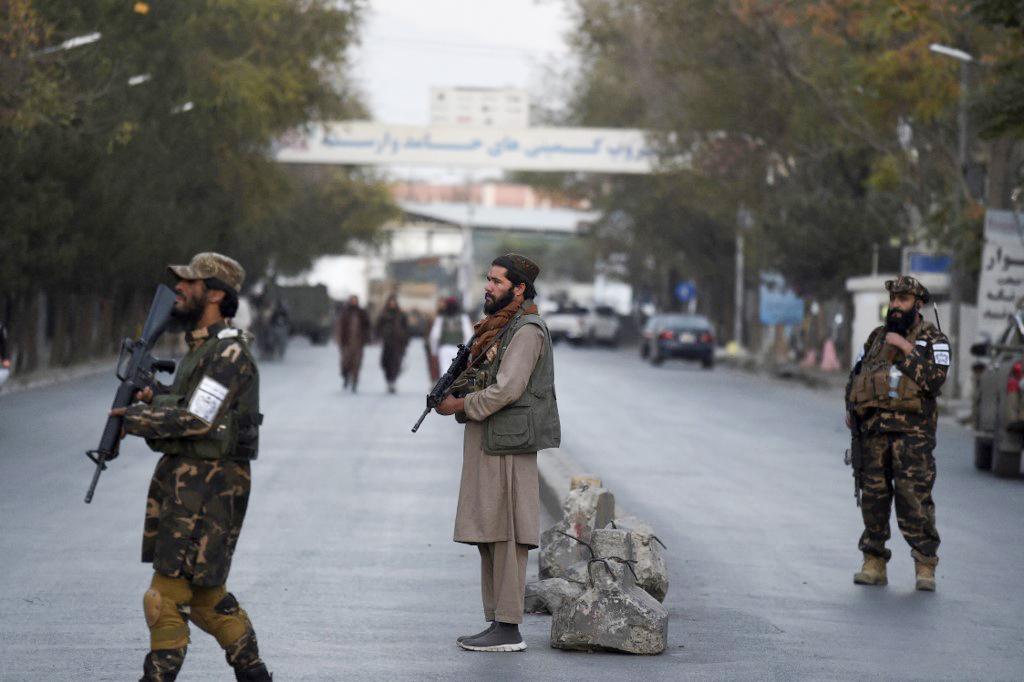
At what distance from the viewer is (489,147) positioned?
67625mm

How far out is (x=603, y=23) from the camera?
2137 inches

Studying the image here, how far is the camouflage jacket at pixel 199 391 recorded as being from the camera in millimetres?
7000

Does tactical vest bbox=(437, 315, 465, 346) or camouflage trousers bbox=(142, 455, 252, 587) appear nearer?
camouflage trousers bbox=(142, 455, 252, 587)

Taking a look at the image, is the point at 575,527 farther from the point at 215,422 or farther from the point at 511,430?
the point at 215,422

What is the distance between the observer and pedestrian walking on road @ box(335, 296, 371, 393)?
34219 millimetres

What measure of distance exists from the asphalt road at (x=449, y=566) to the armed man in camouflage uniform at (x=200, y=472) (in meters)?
1.30

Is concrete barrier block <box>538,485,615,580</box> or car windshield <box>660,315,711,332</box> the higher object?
concrete barrier block <box>538,485,615,580</box>

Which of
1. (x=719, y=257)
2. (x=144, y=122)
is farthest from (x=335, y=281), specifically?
(x=144, y=122)

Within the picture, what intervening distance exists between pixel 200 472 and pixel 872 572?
5.65 metres

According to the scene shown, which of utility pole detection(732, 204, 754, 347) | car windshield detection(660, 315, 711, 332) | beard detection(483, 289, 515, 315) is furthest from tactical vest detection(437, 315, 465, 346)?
utility pole detection(732, 204, 754, 347)

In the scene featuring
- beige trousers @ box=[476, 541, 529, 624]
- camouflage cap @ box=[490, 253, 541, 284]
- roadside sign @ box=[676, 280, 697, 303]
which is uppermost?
camouflage cap @ box=[490, 253, 541, 284]

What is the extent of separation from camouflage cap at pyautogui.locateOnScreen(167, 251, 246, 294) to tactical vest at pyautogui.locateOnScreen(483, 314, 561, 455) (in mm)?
1857

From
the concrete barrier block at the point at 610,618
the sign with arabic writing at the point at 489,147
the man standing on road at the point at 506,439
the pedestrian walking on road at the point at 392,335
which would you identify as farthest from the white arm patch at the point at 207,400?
the sign with arabic writing at the point at 489,147

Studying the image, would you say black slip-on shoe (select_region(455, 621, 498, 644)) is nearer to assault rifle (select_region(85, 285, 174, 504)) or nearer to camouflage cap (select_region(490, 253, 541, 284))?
camouflage cap (select_region(490, 253, 541, 284))
